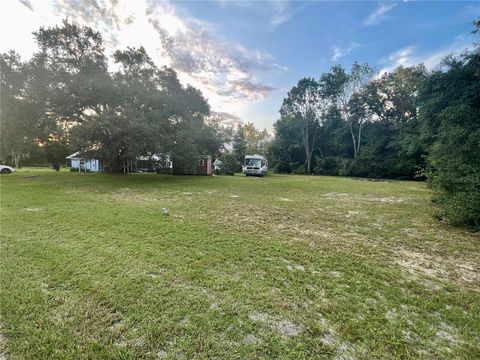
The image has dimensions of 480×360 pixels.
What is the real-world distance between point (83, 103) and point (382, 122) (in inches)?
1160

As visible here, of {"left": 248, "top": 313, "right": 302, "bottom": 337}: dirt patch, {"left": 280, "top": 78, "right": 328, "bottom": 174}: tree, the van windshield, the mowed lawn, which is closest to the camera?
the mowed lawn

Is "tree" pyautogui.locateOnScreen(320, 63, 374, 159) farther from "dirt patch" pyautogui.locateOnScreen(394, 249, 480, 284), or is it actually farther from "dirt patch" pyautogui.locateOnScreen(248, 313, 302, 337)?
"dirt patch" pyautogui.locateOnScreen(248, 313, 302, 337)

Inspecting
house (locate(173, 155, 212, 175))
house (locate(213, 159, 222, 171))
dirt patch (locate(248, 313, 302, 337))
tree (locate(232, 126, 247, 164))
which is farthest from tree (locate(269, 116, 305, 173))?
dirt patch (locate(248, 313, 302, 337))

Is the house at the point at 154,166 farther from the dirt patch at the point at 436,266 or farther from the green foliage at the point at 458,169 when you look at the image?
the dirt patch at the point at 436,266

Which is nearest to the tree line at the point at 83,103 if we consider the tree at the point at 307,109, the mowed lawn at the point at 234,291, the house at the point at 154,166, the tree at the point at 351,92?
the house at the point at 154,166

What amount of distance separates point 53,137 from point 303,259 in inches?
623

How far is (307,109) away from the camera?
102ft

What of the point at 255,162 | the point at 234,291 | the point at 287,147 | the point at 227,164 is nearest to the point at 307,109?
the point at 287,147

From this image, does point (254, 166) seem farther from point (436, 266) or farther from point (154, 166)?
point (436, 266)

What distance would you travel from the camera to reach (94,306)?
1923 mm

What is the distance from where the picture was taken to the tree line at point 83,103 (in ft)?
35.3

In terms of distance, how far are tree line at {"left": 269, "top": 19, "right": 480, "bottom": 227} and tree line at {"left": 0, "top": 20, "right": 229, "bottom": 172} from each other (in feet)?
36.1

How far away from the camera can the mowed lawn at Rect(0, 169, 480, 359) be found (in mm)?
1562

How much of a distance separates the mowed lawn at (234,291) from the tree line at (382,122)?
2.66m
